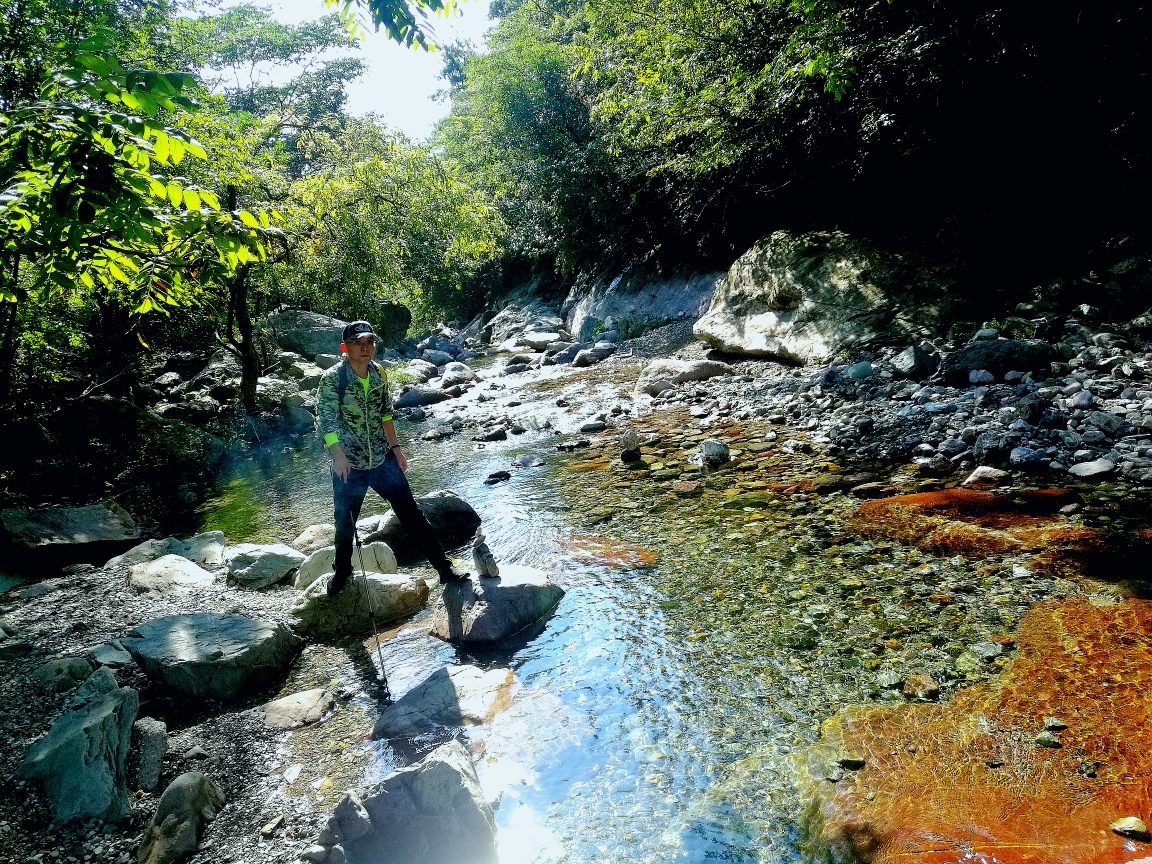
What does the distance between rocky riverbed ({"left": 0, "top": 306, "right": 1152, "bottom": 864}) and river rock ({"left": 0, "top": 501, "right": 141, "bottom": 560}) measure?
80 cm

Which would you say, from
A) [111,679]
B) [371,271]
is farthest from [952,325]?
[371,271]

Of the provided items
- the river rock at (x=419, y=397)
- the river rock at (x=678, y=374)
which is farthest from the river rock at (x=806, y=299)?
the river rock at (x=419, y=397)

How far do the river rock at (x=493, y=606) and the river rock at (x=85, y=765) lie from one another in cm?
226

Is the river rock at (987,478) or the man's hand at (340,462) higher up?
the man's hand at (340,462)

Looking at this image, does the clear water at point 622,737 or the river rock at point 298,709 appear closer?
the clear water at point 622,737

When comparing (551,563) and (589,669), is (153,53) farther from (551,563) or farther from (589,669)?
(589,669)

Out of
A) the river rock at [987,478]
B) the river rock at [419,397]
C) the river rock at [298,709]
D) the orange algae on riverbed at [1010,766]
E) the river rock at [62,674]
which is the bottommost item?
the river rock at [987,478]

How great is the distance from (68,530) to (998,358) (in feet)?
42.5

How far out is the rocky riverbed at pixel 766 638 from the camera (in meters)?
3.14

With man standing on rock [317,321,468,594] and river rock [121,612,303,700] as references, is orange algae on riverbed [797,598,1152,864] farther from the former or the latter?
river rock [121,612,303,700]

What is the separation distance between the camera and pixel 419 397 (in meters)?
18.0

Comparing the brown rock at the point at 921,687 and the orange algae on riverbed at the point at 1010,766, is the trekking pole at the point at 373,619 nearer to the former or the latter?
the orange algae on riverbed at the point at 1010,766

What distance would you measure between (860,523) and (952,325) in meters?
6.13

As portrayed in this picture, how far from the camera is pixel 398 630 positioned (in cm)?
554
